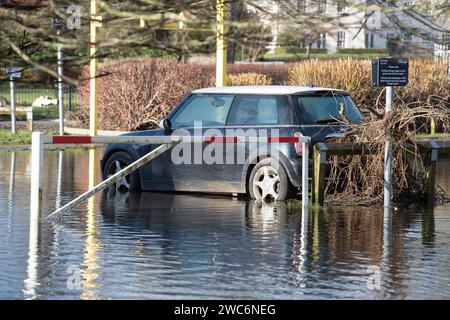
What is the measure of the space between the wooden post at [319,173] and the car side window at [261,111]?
34.7 inches

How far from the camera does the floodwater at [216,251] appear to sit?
32.3ft

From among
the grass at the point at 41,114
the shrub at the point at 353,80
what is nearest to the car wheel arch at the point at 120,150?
the shrub at the point at 353,80

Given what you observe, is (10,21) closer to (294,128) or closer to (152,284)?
(152,284)

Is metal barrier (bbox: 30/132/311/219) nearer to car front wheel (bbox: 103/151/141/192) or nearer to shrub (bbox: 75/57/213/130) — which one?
car front wheel (bbox: 103/151/141/192)

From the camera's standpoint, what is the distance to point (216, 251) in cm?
1190

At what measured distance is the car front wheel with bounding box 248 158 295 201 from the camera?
1598 centimetres

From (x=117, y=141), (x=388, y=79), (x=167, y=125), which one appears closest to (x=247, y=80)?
(x=167, y=125)

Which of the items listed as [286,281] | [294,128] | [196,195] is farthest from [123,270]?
[196,195]

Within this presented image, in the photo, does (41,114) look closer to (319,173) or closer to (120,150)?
(120,150)

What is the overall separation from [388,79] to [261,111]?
1.92m

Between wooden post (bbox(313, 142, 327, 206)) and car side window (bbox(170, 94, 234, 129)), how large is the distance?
1.85 metres

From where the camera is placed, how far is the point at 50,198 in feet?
55.2

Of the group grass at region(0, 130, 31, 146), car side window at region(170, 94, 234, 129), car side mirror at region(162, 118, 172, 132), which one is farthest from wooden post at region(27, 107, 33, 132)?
car side mirror at region(162, 118, 172, 132)
